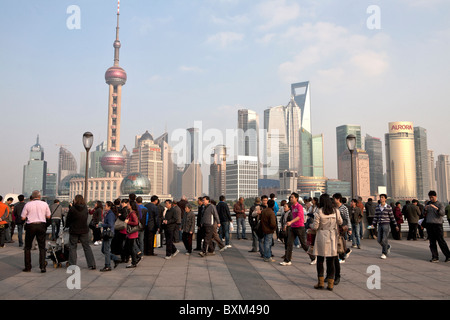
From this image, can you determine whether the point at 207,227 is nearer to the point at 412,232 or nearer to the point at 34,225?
the point at 34,225

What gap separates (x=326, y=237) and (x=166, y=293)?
347 centimetres

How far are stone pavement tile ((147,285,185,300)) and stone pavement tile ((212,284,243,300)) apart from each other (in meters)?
0.66

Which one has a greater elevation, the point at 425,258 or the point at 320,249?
the point at 320,249

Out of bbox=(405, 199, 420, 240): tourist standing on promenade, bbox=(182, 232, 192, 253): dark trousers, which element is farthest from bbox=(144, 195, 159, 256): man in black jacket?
bbox=(405, 199, 420, 240): tourist standing on promenade

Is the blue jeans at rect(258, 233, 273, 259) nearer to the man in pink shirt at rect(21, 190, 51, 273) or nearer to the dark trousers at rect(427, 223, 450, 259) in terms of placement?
the dark trousers at rect(427, 223, 450, 259)

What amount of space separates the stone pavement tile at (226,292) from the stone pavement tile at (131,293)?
53.8 inches

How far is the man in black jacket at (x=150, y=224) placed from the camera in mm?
12094

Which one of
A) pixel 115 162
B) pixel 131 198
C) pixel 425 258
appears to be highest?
pixel 115 162
